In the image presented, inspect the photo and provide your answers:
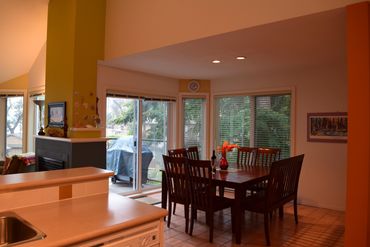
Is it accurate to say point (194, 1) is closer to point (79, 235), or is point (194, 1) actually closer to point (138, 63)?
point (138, 63)

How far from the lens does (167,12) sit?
3.75 m

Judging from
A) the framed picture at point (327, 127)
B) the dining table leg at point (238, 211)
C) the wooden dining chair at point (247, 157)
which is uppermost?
the framed picture at point (327, 127)

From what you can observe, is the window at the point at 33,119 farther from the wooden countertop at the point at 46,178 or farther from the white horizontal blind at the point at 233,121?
the wooden countertop at the point at 46,178

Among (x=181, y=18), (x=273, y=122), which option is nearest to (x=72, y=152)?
(x=181, y=18)

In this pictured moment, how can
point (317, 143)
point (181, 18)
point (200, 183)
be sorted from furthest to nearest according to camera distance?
point (317, 143)
point (181, 18)
point (200, 183)

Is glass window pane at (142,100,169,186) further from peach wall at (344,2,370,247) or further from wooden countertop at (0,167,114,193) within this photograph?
peach wall at (344,2,370,247)

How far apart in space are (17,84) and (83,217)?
592cm

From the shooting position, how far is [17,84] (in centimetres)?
650

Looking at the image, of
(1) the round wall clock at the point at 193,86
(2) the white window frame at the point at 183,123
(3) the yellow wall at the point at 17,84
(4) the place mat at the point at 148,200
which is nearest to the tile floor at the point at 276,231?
(4) the place mat at the point at 148,200

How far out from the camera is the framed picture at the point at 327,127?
458 centimetres

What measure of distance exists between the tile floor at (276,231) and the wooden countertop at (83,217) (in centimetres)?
169

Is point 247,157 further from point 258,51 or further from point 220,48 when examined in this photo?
point 220,48

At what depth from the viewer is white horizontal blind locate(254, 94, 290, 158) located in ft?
17.2

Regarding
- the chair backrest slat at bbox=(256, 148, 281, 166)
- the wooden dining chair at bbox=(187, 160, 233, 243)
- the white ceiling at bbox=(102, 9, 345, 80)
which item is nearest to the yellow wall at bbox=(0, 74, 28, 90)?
the white ceiling at bbox=(102, 9, 345, 80)
